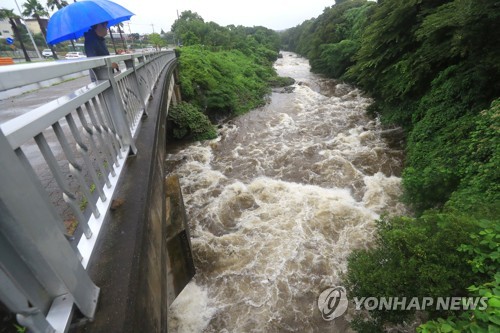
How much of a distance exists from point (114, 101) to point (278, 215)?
519cm

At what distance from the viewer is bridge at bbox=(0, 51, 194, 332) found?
43.0 inches

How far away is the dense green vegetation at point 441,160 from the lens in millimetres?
2865

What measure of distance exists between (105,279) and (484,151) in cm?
672

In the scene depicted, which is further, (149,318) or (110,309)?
(149,318)

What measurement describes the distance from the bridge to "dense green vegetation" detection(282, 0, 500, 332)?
230cm

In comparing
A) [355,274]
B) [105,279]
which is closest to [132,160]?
[105,279]

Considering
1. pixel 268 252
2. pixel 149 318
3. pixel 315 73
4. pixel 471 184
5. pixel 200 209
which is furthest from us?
pixel 315 73

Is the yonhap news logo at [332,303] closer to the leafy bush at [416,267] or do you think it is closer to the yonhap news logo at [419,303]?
the leafy bush at [416,267]

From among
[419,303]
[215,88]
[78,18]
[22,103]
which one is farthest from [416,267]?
[215,88]

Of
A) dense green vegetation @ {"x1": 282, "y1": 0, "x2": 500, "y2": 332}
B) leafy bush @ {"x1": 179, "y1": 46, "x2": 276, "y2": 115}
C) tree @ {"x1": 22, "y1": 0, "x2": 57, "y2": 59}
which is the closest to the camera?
dense green vegetation @ {"x1": 282, "y1": 0, "x2": 500, "y2": 332}

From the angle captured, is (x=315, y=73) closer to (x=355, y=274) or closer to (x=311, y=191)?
(x=311, y=191)

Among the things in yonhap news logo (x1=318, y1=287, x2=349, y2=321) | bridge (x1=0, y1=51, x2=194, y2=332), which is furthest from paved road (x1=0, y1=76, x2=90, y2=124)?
yonhap news logo (x1=318, y1=287, x2=349, y2=321)

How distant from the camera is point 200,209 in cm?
748

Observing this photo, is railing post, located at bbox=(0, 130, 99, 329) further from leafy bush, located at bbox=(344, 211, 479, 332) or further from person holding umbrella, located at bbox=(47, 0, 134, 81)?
leafy bush, located at bbox=(344, 211, 479, 332)
